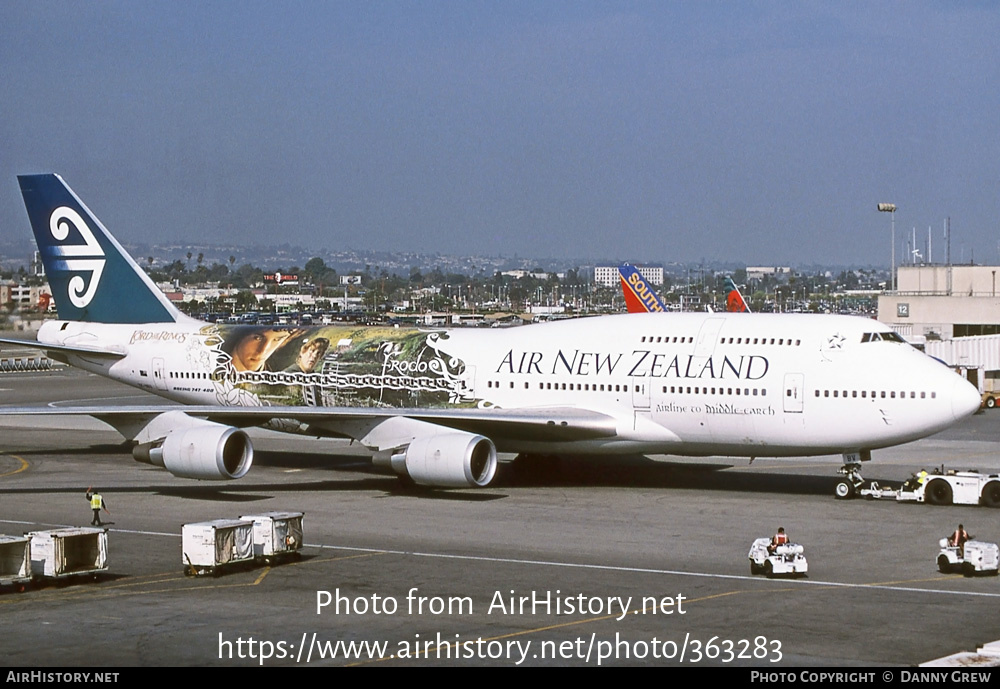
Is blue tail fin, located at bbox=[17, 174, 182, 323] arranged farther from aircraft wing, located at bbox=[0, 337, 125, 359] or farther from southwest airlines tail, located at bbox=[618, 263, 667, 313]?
southwest airlines tail, located at bbox=[618, 263, 667, 313]

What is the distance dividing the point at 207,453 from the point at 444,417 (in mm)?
7022

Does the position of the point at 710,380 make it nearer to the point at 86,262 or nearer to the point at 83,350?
the point at 83,350

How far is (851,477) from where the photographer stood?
3791cm

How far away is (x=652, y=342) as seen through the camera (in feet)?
131

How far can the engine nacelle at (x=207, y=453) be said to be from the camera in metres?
37.7

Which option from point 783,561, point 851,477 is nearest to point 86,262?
point 851,477

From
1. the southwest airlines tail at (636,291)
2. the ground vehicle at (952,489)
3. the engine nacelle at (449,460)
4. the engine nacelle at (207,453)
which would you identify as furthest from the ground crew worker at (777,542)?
the southwest airlines tail at (636,291)

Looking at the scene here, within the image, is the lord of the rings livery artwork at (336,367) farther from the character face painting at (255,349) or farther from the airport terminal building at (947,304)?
the airport terminal building at (947,304)

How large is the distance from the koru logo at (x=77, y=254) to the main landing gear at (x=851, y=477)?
28.3m

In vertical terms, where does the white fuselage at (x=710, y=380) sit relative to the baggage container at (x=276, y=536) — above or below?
above

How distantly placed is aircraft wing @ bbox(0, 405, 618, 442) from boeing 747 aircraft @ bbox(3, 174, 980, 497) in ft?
0.20
